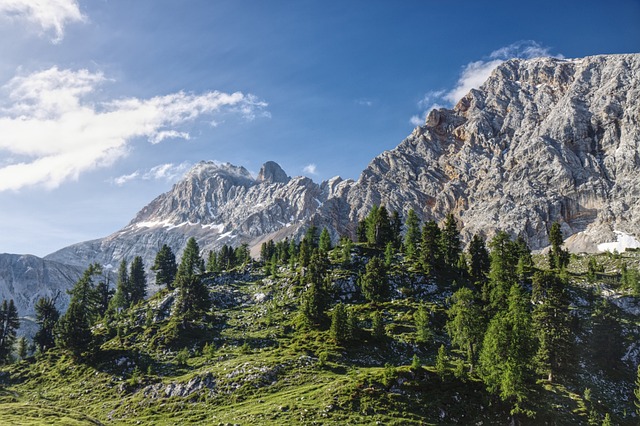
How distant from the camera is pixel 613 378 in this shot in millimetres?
76250

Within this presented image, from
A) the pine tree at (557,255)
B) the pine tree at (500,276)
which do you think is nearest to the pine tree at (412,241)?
the pine tree at (500,276)

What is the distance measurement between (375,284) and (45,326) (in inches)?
3357

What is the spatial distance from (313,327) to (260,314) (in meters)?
17.2

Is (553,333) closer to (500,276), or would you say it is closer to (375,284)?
(500,276)

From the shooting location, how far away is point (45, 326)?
370ft

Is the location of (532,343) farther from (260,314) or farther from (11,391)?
(11,391)

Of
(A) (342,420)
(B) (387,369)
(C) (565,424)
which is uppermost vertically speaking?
(B) (387,369)

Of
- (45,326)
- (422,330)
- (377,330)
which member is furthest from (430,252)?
(45,326)

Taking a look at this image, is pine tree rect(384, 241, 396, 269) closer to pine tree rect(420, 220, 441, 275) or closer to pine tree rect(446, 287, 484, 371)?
pine tree rect(420, 220, 441, 275)

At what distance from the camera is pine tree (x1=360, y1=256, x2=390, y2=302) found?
102 m

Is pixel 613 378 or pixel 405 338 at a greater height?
pixel 405 338

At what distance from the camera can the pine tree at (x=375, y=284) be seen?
335 ft

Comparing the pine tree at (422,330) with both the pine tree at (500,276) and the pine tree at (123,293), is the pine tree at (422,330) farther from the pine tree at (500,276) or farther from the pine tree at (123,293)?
the pine tree at (123,293)

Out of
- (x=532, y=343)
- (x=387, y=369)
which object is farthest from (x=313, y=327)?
(x=532, y=343)
